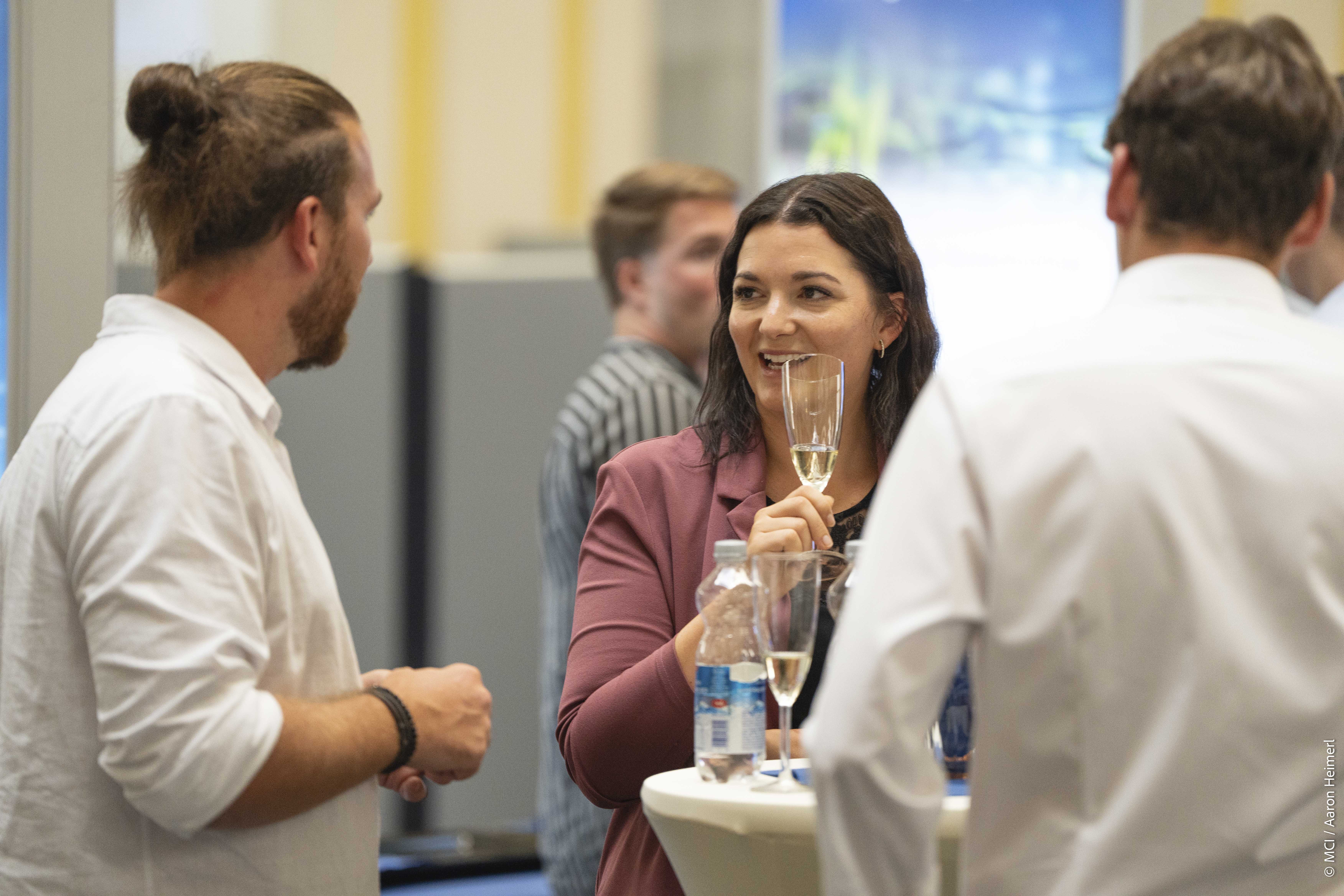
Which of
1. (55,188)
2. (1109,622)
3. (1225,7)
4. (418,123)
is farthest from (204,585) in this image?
(1225,7)

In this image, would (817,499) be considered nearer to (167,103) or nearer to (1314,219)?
(1314,219)

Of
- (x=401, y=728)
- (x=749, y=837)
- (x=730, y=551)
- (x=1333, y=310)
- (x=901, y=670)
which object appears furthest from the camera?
(x=1333, y=310)

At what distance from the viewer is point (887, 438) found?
5.90 feet

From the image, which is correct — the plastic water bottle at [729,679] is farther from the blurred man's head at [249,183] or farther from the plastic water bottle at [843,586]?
the blurred man's head at [249,183]

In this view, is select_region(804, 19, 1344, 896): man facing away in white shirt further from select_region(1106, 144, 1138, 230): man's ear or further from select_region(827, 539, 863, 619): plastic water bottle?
select_region(827, 539, 863, 619): plastic water bottle

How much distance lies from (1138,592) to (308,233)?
1023mm

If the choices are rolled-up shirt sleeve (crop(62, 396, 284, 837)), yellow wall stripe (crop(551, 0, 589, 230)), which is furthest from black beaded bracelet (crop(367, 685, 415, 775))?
yellow wall stripe (crop(551, 0, 589, 230))

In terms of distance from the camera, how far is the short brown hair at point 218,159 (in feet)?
4.91

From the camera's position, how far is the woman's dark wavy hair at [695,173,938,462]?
1763mm

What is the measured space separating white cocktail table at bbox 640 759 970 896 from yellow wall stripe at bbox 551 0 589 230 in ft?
15.4

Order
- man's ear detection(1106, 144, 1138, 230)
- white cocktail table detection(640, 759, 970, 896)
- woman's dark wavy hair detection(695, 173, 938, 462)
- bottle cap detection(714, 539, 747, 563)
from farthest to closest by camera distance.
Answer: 1. woman's dark wavy hair detection(695, 173, 938, 462)
2. bottle cap detection(714, 539, 747, 563)
3. white cocktail table detection(640, 759, 970, 896)
4. man's ear detection(1106, 144, 1138, 230)

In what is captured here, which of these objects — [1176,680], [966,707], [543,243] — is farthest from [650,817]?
[543,243]

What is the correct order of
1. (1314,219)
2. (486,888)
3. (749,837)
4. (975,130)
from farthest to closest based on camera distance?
(975,130) < (486,888) < (749,837) < (1314,219)

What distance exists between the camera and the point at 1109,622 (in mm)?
1061
